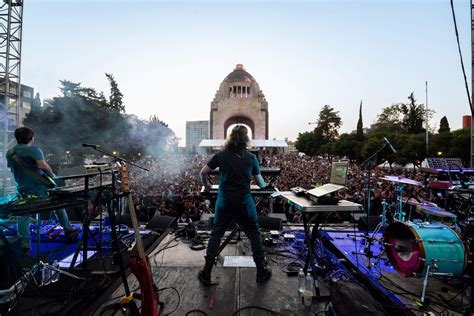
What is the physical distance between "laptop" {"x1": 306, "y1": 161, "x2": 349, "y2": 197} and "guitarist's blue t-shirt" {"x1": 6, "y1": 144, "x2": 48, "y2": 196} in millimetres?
3734

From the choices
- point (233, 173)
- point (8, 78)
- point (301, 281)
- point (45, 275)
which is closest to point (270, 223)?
point (301, 281)

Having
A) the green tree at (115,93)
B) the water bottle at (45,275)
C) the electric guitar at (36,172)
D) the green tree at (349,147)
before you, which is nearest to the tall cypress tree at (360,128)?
the green tree at (349,147)

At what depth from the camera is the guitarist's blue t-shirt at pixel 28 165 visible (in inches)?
145

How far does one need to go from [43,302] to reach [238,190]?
2.32 meters

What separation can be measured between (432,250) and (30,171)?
5088 mm

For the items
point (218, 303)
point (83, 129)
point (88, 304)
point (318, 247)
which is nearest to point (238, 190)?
point (218, 303)

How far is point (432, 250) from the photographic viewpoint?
2.74m

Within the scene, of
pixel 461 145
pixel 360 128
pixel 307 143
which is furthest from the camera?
pixel 307 143

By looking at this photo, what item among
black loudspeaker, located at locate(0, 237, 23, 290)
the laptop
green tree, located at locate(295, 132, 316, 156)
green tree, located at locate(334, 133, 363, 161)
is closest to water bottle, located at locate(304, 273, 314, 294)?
the laptop

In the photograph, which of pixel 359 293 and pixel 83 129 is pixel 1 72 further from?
pixel 83 129

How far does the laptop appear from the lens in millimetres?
2893

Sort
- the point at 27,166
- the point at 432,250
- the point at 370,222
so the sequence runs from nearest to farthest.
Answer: the point at 432,250, the point at 27,166, the point at 370,222

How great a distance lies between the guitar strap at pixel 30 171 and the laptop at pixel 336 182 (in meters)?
3.65

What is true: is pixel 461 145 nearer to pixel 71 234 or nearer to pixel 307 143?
pixel 71 234
